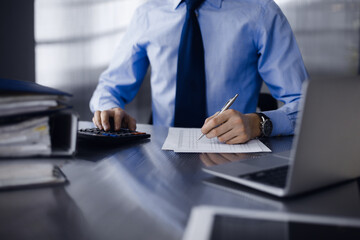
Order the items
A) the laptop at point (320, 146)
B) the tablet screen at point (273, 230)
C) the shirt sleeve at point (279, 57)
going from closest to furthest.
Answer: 1. the tablet screen at point (273, 230)
2. the laptop at point (320, 146)
3. the shirt sleeve at point (279, 57)

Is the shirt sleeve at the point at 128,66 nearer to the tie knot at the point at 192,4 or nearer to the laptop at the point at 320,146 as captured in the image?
the tie knot at the point at 192,4

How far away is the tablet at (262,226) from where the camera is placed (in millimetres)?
409

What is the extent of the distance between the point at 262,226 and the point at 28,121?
435 millimetres

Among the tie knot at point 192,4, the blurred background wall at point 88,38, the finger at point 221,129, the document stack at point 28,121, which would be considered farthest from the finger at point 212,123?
the blurred background wall at point 88,38

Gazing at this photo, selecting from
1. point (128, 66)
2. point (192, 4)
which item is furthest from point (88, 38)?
point (192, 4)

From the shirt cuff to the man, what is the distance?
0.10 m

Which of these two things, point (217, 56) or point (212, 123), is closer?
point (212, 123)

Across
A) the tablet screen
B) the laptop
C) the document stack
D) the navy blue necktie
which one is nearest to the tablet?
the tablet screen

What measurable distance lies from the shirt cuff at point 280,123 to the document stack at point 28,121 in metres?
0.68

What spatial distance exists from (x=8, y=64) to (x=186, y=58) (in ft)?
5.93

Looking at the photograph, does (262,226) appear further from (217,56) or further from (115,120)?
(217,56)

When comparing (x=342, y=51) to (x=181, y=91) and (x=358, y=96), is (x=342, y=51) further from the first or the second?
(x=358, y=96)

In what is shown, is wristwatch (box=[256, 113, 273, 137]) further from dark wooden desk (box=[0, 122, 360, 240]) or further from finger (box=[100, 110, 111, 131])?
finger (box=[100, 110, 111, 131])

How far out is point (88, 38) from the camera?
3252 millimetres
